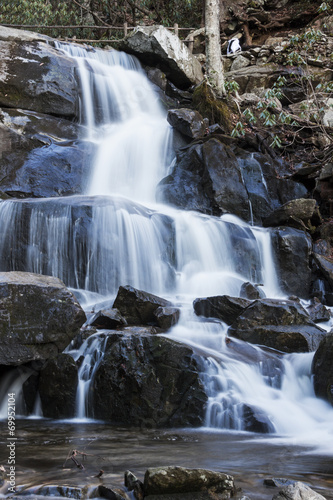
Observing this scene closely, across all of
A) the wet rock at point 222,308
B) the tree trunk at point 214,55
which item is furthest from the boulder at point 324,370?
the tree trunk at point 214,55

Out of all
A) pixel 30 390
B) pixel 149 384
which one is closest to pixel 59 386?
pixel 30 390

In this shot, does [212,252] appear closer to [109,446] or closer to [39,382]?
[39,382]

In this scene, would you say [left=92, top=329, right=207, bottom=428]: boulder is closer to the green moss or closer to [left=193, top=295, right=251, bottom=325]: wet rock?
[left=193, top=295, right=251, bottom=325]: wet rock

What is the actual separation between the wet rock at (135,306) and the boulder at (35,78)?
8357mm

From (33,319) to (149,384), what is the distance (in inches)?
61.5

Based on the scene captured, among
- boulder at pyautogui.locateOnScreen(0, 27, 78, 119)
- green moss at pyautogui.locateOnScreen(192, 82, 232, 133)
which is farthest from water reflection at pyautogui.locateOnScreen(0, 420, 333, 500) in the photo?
green moss at pyautogui.locateOnScreen(192, 82, 232, 133)

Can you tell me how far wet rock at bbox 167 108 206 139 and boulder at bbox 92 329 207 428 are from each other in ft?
28.6

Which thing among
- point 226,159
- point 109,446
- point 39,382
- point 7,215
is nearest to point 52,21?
point 226,159

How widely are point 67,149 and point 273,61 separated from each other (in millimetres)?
10273

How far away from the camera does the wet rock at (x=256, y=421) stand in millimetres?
4914

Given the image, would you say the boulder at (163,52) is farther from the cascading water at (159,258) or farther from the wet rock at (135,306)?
the wet rock at (135,306)

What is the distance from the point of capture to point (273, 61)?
18344mm

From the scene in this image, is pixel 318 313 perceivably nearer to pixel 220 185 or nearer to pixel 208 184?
pixel 220 185

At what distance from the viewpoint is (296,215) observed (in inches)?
422
